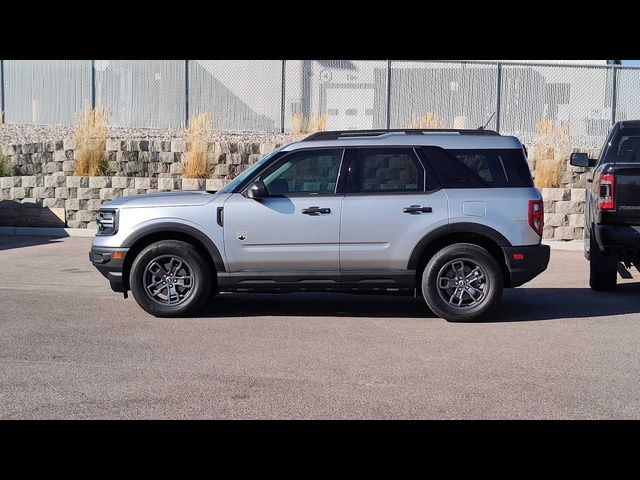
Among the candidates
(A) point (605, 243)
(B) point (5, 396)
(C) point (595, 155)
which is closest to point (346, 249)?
(A) point (605, 243)

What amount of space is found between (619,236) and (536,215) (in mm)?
1411

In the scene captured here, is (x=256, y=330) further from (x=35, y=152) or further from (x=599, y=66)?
(x=599, y=66)

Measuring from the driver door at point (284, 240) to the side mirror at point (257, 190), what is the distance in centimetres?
8

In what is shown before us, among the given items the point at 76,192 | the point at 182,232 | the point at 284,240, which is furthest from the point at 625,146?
the point at 76,192

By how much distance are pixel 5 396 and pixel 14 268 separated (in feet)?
23.5

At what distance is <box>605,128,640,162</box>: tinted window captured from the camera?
1171cm

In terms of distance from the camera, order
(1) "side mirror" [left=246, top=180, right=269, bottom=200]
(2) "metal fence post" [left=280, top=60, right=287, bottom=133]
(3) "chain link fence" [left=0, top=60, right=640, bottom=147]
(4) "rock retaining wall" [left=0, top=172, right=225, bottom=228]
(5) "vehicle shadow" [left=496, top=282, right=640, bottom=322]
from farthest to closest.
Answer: (2) "metal fence post" [left=280, top=60, right=287, bottom=133] < (3) "chain link fence" [left=0, top=60, right=640, bottom=147] < (4) "rock retaining wall" [left=0, top=172, right=225, bottom=228] < (5) "vehicle shadow" [left=496, top=282, right=640, bottom=322] < (1) "side mirror" [left=246, top=180, right=269, bottom=200]

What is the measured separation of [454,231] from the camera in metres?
9.41

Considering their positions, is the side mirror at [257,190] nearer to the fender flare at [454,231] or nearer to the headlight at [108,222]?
the headlight at [108,222]

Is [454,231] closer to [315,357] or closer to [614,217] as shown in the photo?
[614,217]

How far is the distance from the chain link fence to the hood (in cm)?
1218

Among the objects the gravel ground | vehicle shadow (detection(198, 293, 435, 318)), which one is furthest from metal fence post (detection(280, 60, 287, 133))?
vehicle shadow (detection(198, 293, 435, 318))

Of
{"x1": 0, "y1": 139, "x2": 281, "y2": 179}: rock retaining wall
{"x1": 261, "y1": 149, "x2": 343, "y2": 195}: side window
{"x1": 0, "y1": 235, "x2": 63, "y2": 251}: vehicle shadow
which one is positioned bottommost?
{"x1": 0, "y1": 235, "x2": 63, "y2": 251}: vehicle shadow

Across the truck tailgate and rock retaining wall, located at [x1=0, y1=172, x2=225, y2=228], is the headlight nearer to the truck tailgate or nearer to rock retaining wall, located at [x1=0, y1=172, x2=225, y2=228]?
the truck tailgate
